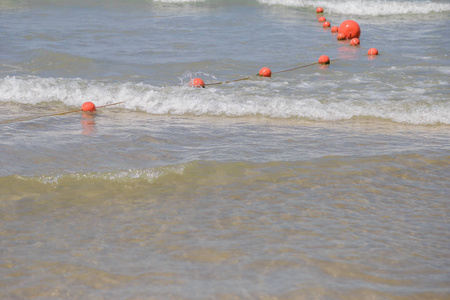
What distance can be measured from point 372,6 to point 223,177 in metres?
17.9

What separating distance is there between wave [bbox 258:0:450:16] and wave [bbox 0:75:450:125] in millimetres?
11993

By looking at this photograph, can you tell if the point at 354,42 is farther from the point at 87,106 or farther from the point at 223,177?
the point at 223,177

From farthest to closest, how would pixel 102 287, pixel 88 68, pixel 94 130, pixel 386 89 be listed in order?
pixel 88 68 < pixel 386 89 < pixel 94 130 < pixel 102 287

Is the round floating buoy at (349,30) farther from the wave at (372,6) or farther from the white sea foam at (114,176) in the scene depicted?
the white sea foam at (114,176)

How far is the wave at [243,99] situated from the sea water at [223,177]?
Result: 0.03 metres

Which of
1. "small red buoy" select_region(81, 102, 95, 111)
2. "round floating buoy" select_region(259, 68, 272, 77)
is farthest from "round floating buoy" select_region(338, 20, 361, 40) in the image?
"small red buoy" select_region(81, 102, 95, 111)

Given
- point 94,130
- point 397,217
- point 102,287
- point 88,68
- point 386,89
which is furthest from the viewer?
point 88,68

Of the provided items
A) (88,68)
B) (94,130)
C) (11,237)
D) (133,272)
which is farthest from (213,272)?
(88,68)

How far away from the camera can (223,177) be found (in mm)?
5105

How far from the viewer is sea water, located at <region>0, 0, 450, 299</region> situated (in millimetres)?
3447

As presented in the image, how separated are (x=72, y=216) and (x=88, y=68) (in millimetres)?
7238

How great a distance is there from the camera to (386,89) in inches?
368

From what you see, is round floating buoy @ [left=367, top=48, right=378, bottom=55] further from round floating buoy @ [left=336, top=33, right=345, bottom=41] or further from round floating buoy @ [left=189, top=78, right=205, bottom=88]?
round floating buoy @ [left=189, top=78, right=205, bottom=88]

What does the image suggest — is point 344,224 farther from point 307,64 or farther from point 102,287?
point 307,64
